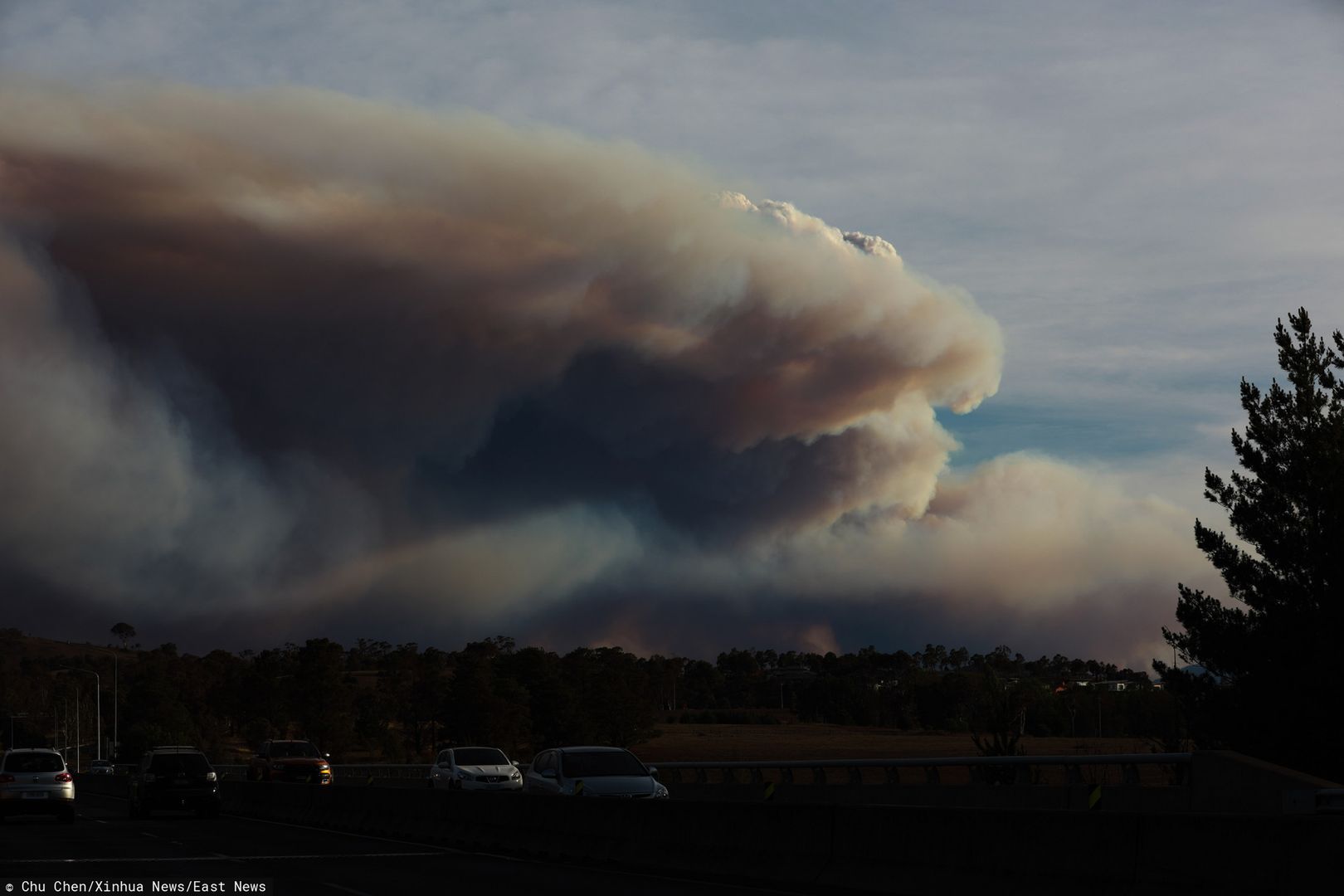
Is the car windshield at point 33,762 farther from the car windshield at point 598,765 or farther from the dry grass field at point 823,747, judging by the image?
the dry grass field at point 823,747

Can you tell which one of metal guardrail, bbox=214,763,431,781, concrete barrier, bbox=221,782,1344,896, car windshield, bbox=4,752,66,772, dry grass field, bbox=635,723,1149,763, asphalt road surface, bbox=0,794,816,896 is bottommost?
dry grass field, bbox=635,723,1149,763

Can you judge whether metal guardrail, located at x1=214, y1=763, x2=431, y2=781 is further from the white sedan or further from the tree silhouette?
the tree silhouette

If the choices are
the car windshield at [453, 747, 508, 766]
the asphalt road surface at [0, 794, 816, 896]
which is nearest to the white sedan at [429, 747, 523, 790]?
the car windshield at [453, 747, 508, 766]

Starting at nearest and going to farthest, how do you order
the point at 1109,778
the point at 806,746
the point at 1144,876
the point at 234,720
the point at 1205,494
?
the point at 1144,876, the point at 1109,778, the point at 1205,494, the point at 806,746, the point at 234,720

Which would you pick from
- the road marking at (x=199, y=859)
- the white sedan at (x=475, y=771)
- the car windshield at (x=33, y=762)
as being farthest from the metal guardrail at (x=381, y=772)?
the road marking at (x=199, y=859)

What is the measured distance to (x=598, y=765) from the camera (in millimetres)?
30609

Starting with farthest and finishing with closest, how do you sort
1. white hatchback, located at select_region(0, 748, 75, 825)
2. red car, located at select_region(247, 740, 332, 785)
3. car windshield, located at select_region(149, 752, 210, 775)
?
red car, located at select_region(247, 740, 332, 785)
car windshield, located at select_region(149, 752, 210, 775)
white hatchback, located at select_region(0, 748, 75, 825)

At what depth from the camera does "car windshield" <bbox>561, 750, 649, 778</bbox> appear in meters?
30.2

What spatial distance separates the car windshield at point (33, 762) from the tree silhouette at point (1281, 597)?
3095 centimetres

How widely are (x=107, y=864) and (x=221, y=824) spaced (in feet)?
45.8

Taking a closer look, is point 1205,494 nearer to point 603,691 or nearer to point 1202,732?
point 1202,732

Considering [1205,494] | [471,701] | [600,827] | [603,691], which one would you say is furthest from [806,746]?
[600,827]

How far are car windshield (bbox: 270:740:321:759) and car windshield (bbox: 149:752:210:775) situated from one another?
1537 cm

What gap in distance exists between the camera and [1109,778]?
3272cm
